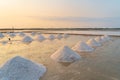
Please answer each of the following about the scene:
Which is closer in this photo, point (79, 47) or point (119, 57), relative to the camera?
point (119, 57)

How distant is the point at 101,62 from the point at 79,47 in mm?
4543

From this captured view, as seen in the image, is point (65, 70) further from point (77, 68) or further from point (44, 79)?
point (44, 79)

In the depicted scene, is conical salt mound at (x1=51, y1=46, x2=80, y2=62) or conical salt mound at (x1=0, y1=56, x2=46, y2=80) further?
conical salt mound at (x1=51, y1=46, x2=80, y2=62)

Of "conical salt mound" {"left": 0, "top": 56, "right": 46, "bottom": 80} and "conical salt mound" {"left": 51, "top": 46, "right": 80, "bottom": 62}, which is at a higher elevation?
"conical salt mound" {"left": 0, "top": 56, "right": 46, "bottom": 80}

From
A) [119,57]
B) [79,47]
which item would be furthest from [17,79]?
[79,47]

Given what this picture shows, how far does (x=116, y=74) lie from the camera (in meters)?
10.0

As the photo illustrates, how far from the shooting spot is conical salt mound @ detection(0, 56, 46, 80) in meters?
9.22

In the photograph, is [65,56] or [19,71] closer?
[19,71]

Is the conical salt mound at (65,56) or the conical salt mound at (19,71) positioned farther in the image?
the conical salt mound at (65,56)

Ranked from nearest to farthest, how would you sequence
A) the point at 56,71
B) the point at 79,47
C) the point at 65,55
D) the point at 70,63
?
the point at 56,71
the point at 70,63
the point at 65,55
the point at 79,47

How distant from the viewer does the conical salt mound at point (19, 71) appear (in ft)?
30.3

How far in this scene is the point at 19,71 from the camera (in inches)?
373

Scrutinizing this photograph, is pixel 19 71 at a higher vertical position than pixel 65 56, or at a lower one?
higher

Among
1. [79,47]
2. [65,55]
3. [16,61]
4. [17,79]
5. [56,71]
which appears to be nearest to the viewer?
[17,79]
